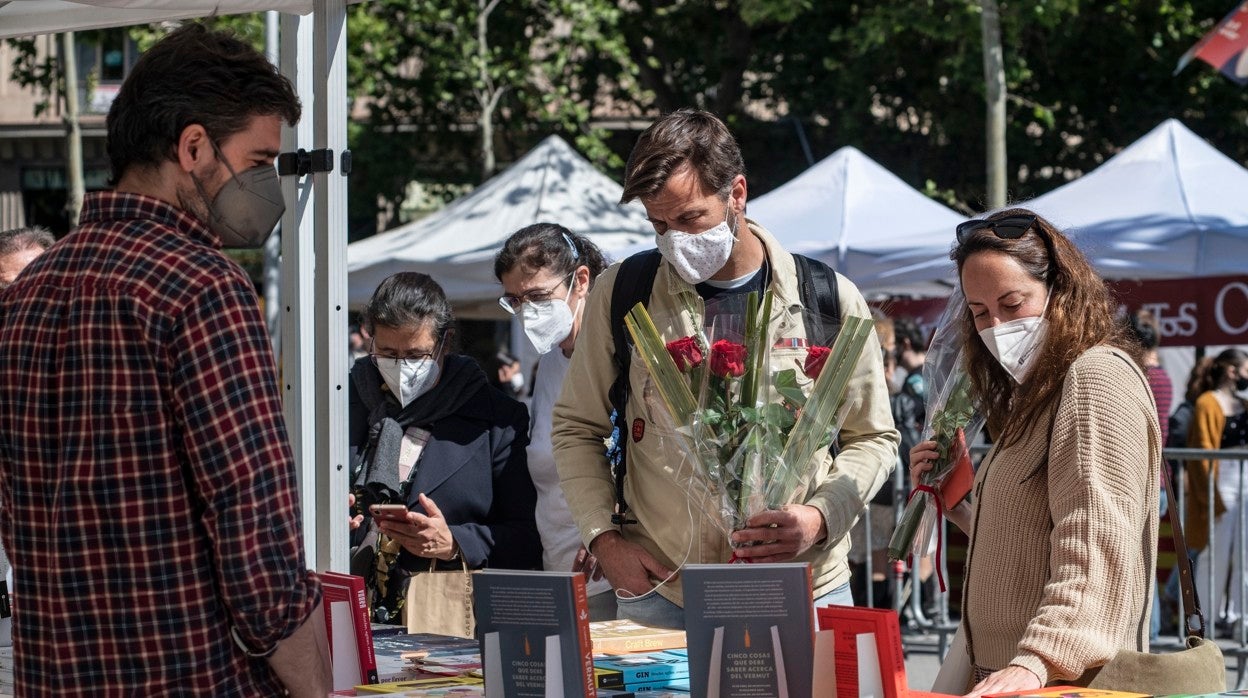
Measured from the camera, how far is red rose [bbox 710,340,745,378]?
2.52 meters

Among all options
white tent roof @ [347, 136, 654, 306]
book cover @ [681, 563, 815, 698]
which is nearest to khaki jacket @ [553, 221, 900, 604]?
book cover @ [681, 563, 815, 698]

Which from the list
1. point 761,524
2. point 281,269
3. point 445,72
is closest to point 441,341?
point 281,269

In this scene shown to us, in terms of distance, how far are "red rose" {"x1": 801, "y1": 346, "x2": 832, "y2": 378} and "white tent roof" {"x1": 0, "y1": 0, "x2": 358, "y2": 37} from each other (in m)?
1.53

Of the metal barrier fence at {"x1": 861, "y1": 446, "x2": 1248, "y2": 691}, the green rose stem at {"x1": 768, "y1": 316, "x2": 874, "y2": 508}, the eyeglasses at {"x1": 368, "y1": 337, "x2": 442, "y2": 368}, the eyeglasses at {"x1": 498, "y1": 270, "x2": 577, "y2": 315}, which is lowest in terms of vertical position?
the metal barrier fence at {"x1": 861, "y1": 446, "x2": 1248, "y2": 691}

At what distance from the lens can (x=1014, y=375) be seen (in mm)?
2768

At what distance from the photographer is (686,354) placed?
8.42 ft

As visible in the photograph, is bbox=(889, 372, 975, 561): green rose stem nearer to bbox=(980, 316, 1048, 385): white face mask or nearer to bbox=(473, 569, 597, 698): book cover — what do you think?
bbox=(980, 316, 1048, 385): white face mask

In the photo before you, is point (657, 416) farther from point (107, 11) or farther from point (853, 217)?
point (853, 217)

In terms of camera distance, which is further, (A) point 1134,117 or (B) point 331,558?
(A) point 1134,117

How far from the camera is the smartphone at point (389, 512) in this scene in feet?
12.4

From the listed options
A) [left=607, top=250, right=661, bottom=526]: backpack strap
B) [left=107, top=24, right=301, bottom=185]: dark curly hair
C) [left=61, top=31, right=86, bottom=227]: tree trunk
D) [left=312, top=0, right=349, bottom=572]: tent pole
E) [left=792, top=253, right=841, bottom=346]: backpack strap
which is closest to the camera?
[left=107, top=24, right=301, bottom=185]: dark curly hair

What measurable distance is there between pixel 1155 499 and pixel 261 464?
1589 millimetres

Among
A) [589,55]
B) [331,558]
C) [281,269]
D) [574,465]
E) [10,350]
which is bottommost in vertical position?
[331,558]

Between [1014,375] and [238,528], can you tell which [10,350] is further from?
[1014,375]
